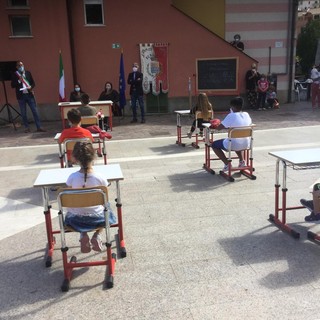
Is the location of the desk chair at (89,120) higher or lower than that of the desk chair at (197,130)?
higher

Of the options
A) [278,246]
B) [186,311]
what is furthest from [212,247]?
[186,311]

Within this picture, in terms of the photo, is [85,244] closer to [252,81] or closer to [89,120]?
[89,120]

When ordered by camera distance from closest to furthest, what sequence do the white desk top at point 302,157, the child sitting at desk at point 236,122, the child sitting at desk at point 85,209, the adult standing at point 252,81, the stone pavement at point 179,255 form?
the stone pavement at point 179,255
the child sitting at desk at point 85,209
the white desk top at point 302,157
the child sitting at desk at point 236,122
the adult standing at point 252,81

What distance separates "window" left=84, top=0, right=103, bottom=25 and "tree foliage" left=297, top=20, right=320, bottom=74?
2411cm

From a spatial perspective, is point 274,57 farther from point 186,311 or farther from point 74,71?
point 186,311

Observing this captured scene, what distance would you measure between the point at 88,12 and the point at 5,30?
9.12 feet

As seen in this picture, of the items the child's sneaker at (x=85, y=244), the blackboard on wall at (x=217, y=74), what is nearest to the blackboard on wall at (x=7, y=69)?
the blackboard on wall at (x=217, y=74)

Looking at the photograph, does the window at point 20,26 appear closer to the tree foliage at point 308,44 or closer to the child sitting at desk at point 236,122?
the child sitting at desk at point 236,122

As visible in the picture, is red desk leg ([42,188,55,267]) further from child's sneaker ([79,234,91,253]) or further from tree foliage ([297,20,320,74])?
tree foliage ([297,20,320,74])

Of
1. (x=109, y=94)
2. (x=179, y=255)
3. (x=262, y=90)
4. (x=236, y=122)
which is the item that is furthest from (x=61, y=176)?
(x=262, y=90)

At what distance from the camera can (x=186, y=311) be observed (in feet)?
10.6

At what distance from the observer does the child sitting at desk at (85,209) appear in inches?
147

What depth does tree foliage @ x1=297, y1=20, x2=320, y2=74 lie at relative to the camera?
112ft

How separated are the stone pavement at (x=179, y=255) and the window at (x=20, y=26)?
23.7 feet
